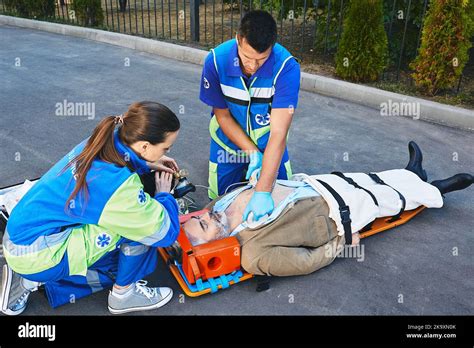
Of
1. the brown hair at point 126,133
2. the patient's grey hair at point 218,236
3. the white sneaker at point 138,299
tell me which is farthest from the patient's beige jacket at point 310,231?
the brown hair at point 126,133

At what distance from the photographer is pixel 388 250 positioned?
3068 mm

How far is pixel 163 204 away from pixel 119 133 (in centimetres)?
43

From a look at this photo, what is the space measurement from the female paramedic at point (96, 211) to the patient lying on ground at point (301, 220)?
500 millimetres

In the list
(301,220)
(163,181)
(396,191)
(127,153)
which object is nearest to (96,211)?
(127,153)

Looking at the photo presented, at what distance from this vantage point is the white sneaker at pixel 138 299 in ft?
8.21

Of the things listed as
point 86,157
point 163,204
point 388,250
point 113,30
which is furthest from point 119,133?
point 113,30

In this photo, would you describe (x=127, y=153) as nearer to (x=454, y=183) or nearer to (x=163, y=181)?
(x=163, y=181)

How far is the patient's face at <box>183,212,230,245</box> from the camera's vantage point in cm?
276

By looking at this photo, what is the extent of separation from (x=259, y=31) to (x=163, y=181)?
970 millimetres

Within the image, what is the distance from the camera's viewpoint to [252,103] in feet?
10.4

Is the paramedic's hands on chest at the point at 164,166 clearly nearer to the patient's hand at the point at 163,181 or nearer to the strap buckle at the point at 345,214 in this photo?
the patient's hand at the point at 163,181

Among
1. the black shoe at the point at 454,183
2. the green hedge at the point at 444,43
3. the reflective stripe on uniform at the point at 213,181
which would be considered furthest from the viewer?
the green hedge at the point at 444,43
